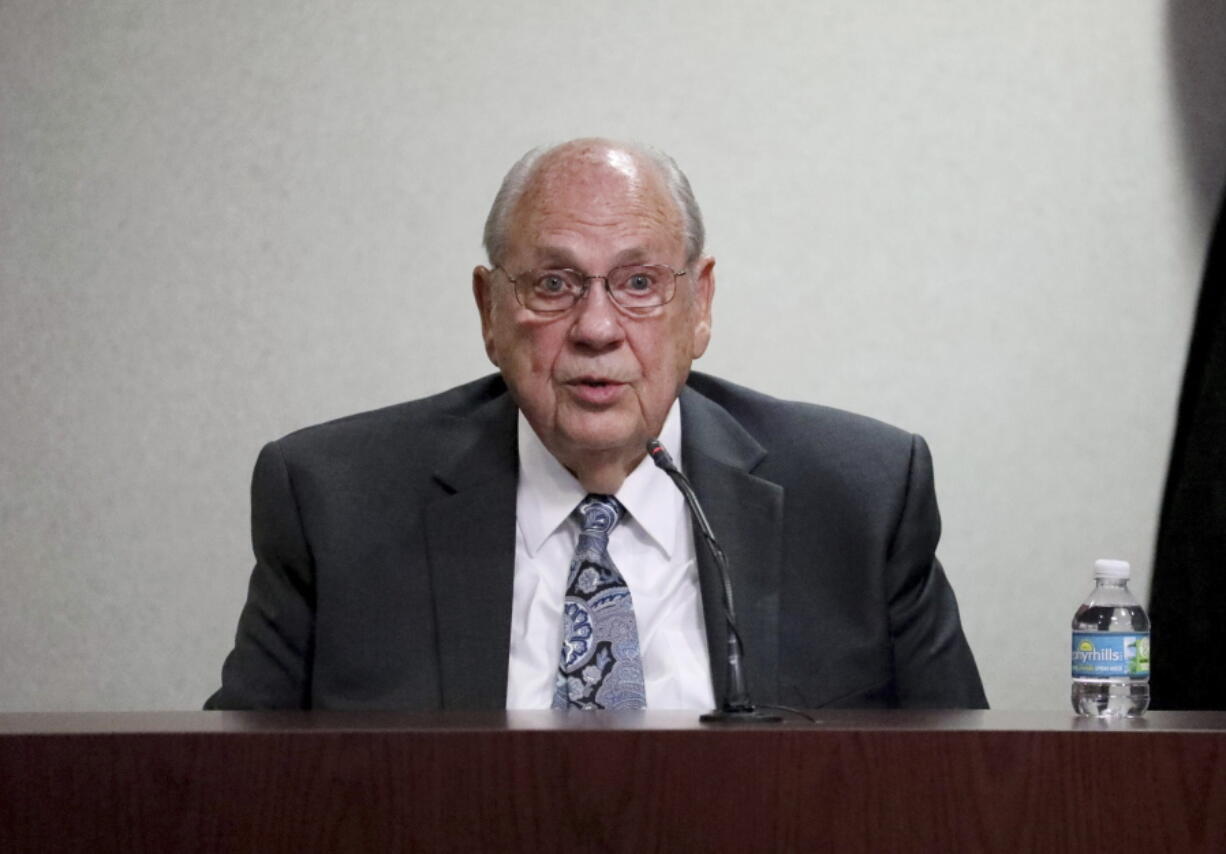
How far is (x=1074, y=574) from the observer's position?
2717 millimetres

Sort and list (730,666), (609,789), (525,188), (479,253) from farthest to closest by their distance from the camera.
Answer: (479,253)
(525,188)
(730,666)
(609,789)

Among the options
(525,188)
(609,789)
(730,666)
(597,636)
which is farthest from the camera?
→ (525,188)

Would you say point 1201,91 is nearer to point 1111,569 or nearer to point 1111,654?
point 1111,569

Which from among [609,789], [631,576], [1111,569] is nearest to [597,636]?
[631,576]

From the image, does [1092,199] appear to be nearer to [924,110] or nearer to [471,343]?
[924,110]

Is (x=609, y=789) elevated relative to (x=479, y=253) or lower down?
lower down

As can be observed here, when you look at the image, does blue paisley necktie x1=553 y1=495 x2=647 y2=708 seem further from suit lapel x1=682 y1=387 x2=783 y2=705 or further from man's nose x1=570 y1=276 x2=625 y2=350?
man's nose x1=570 y1=276 x2=625 y2=350

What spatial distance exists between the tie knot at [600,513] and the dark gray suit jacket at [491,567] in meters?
0.10

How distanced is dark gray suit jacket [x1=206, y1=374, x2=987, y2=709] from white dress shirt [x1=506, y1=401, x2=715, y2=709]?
1.4 inches

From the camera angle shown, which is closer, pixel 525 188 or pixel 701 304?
pixel 525 188

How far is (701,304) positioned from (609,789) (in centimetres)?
108

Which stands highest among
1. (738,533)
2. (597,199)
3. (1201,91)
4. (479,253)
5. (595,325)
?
(1201,91)

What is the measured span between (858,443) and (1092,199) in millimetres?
983

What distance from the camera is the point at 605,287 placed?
1.91 metres
